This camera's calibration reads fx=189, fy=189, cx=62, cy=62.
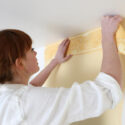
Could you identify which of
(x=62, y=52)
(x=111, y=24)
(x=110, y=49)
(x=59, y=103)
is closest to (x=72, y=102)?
(x=59, y=103)

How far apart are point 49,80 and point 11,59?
569 mm

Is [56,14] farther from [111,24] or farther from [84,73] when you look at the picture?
[84,73]

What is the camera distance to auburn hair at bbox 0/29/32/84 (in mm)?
752

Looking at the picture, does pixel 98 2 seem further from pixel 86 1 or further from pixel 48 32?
pixel 48 32

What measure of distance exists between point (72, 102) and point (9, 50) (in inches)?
12.7

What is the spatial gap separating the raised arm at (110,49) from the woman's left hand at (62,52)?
1.21 ft

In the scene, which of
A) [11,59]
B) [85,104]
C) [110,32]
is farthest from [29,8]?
[85,104]

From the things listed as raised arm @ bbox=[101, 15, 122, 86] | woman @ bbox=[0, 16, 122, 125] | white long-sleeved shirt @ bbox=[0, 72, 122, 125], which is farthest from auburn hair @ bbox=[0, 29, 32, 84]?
raised arm @ bbox=[101, 15, 122, 86]

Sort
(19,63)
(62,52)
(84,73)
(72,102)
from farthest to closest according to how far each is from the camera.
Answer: (62,52) → (84,73) → (19,63) → (72,102)

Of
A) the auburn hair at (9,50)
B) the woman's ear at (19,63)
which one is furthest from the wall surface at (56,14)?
the woman's ear at (19,63)

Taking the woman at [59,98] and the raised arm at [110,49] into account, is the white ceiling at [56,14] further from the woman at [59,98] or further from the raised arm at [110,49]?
the woman at [59,98]

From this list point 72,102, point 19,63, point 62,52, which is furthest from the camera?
point 62,52

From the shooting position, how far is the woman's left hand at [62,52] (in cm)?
115

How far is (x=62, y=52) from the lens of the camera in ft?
3.83
